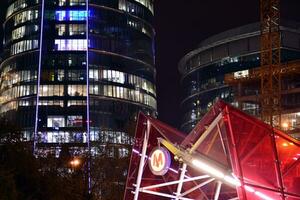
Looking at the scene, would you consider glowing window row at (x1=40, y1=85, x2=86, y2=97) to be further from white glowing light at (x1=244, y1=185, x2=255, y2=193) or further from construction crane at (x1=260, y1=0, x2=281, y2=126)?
white glowing light at (x1=244, y1=185, x2=255, y2=193)

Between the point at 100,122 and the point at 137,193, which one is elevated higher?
the point at 100,122

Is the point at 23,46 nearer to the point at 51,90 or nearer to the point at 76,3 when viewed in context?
the point at 51,90

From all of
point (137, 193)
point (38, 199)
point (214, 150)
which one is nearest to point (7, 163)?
point (38, 199)

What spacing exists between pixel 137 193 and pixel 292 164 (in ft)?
26.1

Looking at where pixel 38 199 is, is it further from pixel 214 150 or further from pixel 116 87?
pixel 116 87

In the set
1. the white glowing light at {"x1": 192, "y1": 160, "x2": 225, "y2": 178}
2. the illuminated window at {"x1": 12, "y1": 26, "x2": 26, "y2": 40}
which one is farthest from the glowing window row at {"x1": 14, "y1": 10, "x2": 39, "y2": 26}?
the white glowing light at {"x1": 192, "y1": 160, "x2": 225, "y2": 178}

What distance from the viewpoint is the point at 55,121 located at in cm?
12075

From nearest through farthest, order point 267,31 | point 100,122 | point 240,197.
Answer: point 240,197, point 267,31, point 100,122

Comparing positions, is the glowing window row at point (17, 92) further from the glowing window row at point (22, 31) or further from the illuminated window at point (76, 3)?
the illuminated window at point (76, 3)

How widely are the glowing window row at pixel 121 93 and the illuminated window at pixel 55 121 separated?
32.6 ft

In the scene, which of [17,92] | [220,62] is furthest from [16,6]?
[220,62]

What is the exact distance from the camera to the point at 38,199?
3123 centimetres

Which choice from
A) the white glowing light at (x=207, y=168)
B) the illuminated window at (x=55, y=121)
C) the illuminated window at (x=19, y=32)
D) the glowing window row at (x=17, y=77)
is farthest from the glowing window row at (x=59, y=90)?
the white glowing light at (x=207, y=168)

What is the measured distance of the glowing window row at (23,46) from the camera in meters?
126
